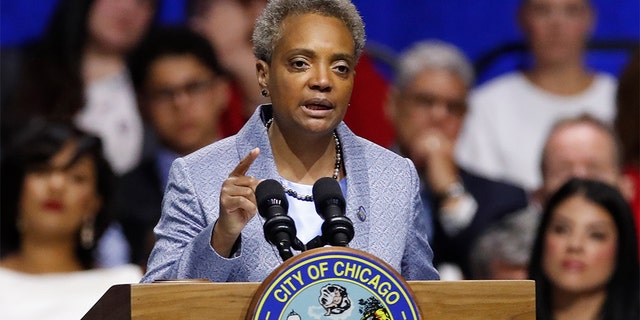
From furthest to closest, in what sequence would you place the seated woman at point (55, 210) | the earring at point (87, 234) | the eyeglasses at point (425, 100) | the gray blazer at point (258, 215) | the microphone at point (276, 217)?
1. the eyeglasses at point (425, 100)
2. the earring at point (87, 234)
3. the seated woman at point (55, 210)
4. the gray blazer at point (258, 215)
5. the microphone at point (276, 217)

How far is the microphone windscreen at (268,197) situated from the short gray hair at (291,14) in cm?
28

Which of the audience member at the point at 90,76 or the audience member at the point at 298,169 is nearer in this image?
the audience member at the point at 298,169

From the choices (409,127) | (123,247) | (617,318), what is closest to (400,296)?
(617,318)

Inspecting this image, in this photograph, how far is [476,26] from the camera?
5621mm

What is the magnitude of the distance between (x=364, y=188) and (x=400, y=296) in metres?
0.38

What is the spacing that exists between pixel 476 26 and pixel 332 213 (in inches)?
142

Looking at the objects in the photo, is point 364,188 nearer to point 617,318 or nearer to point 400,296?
point 400,296

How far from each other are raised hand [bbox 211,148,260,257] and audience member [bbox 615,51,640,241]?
11.4 ft

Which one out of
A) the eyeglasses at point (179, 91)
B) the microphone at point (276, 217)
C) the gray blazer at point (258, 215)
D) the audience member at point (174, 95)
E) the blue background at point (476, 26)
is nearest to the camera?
the microphone at point (276, 217)

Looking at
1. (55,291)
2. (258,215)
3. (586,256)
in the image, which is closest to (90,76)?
(55,291)

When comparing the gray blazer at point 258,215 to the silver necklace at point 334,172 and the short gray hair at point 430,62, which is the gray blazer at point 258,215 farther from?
the short gray hair at point 430,62

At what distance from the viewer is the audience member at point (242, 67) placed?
5.07 meters

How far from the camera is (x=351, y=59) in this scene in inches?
89.1

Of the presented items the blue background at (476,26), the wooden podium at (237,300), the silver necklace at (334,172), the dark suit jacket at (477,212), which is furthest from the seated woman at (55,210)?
the wooden podium at (237,300)
